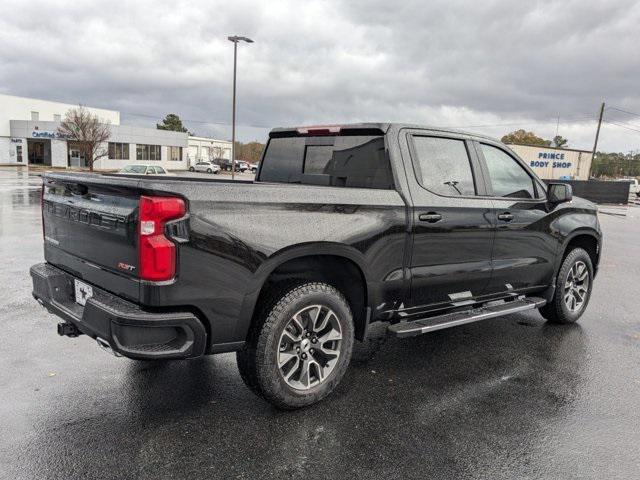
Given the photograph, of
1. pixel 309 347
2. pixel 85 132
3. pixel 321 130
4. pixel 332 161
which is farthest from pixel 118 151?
pixel 309 347

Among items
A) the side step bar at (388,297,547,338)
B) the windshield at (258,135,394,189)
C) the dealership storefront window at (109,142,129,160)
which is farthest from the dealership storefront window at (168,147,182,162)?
the side step bar at (388,297,547,338)

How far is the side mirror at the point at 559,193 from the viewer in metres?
4.95

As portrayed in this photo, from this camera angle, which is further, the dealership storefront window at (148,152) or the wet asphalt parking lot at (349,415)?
the dealership storefront window at (148,152)

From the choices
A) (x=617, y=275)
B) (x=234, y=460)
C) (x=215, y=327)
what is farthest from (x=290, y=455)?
(x=617, y=275)

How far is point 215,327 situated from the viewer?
2.97 meters

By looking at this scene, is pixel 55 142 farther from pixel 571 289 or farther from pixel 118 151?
pixel 571 289

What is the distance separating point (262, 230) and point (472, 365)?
2.40 m

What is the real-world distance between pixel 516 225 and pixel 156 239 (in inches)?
129

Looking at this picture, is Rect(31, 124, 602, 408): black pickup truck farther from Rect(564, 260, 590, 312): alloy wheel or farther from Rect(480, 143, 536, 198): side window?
Rect(564, 260, 590, 312): alloy wheel

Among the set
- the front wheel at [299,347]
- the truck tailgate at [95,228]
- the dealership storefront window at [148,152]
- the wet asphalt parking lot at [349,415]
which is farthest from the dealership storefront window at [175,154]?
the front wheel at [299,347]

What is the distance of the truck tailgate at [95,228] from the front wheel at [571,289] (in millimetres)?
4328

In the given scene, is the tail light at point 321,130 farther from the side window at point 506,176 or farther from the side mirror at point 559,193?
the side mirror at point 559,193

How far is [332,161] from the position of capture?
13.8 feet

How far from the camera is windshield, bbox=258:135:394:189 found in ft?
12.8
